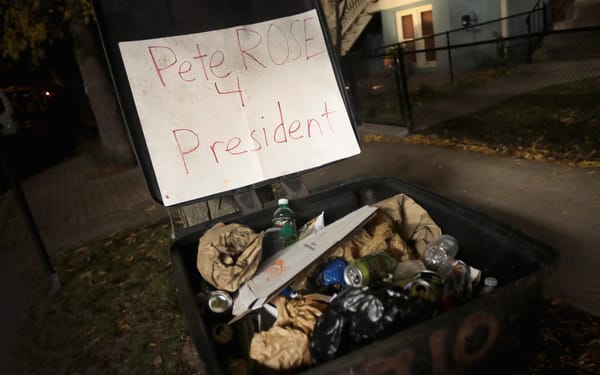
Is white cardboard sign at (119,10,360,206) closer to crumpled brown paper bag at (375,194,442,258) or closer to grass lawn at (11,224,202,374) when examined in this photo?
crumpled brown paper bag at (375,194,442,258)

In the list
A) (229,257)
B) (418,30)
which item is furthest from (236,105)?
(418,30)

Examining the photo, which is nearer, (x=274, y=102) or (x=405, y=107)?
(x=274, y=102)

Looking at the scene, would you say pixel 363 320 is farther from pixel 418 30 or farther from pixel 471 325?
pixel 418 30

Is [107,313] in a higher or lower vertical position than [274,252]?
lower

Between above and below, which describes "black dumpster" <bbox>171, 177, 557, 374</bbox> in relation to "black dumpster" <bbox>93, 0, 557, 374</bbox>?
below

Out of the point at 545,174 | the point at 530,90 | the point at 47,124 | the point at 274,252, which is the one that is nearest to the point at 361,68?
the point at 530,90

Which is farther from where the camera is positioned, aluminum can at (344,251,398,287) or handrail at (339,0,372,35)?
handrail at (339,0,372,35)

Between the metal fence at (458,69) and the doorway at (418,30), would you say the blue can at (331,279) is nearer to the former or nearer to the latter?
the metal fence at (458,69)

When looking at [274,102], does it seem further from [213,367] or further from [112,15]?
[213,367]

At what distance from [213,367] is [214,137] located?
3.96ft

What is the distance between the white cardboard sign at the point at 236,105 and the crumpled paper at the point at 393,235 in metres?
0.43

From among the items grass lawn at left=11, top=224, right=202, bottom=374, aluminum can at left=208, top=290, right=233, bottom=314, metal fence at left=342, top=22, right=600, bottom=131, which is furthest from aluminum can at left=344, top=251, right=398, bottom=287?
metal fence at left=342, top=22, right=600, bottom=131

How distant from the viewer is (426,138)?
6680mm

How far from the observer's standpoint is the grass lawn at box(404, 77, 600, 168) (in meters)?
4.96
